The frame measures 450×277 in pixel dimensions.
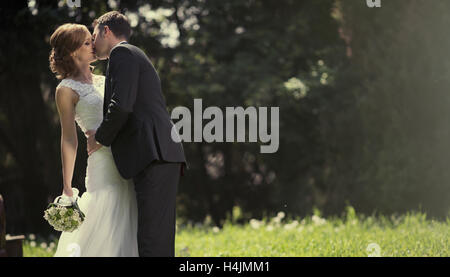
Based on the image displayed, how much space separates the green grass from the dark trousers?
8.03ft

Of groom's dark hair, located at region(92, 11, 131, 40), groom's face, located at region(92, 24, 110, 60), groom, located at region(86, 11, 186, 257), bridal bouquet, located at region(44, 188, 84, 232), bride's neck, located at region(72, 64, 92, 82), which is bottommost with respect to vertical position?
bridal bouquet, located at region(44, 188, 84, 232)

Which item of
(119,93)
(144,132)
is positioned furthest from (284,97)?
(119,93)

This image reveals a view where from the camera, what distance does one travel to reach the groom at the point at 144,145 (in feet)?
11.6

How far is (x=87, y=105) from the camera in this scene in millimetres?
3865

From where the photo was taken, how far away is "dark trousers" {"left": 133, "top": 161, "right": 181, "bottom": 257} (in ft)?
11.8

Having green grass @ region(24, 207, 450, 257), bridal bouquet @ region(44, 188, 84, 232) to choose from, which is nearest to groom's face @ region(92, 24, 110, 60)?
bridal bouquet @ region(44, 188, 84, 232)

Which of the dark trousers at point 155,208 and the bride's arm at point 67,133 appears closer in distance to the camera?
the dark trousers at point 155,208

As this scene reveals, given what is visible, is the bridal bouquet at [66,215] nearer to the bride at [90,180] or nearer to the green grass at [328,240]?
the bride at [90,180]

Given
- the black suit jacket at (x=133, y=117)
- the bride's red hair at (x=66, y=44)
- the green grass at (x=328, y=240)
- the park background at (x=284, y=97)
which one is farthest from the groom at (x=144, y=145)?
the park background at (x=284, y=97)

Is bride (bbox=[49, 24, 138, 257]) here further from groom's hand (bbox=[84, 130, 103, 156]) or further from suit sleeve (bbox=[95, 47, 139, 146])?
suit sleeve (bbox=[95, 47, 139, 146])

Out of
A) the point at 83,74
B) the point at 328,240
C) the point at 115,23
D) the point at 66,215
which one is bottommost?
the point at 328,240

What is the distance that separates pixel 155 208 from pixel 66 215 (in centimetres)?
60

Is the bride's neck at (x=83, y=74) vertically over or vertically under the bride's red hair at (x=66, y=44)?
under

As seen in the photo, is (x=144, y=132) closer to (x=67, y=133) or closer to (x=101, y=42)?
(x=67, y=133)
